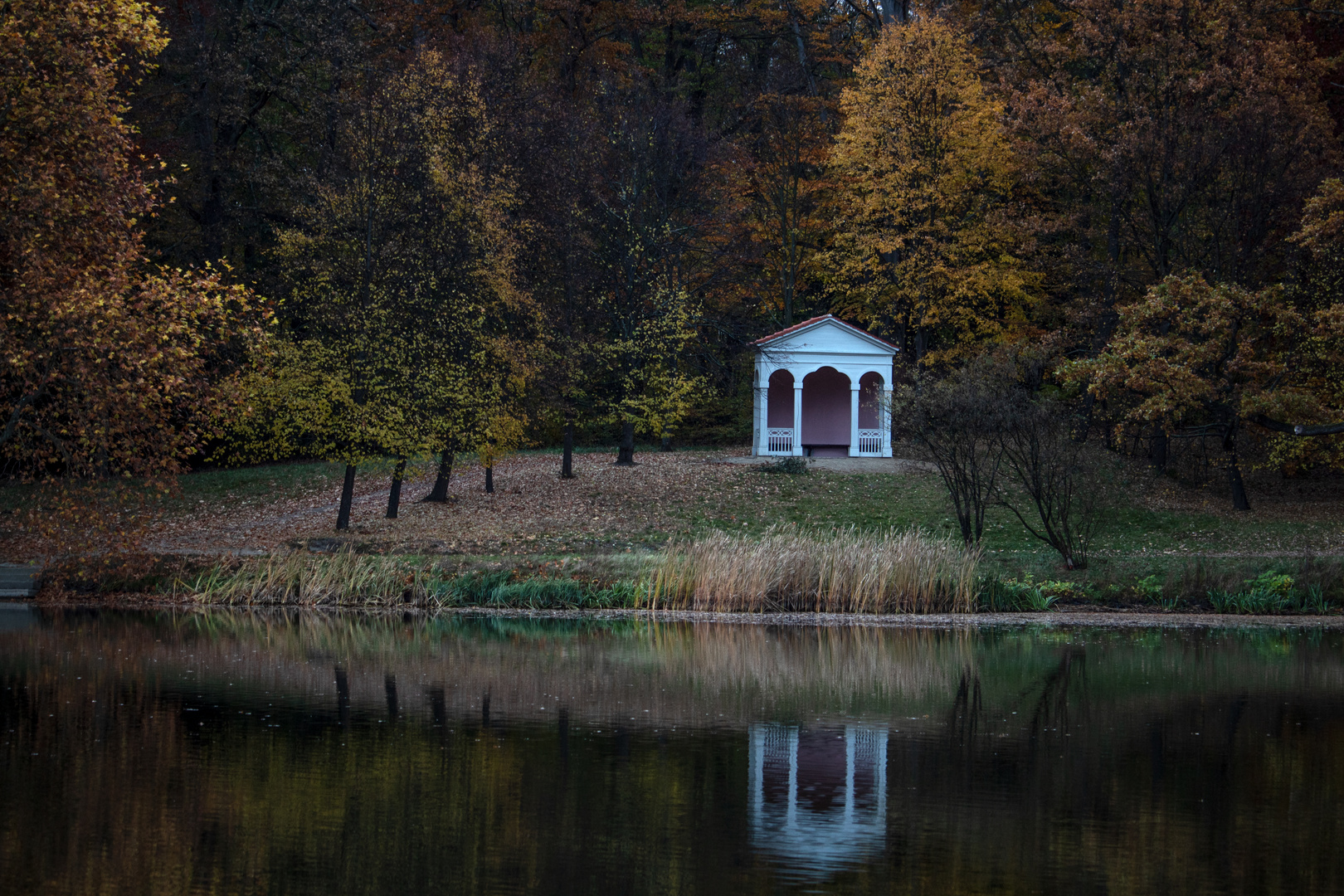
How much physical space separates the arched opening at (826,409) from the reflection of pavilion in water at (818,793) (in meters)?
30.0

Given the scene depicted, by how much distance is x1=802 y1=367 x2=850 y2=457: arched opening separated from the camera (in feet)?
137

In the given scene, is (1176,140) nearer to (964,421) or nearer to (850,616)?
(964,421)

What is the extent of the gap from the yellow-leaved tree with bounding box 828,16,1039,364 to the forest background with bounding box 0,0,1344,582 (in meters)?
0.13

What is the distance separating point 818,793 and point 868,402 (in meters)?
31.3

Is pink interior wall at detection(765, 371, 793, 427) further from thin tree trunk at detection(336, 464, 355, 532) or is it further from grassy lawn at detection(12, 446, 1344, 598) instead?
thin tree trunk at detection(336, 464, 355, 532)

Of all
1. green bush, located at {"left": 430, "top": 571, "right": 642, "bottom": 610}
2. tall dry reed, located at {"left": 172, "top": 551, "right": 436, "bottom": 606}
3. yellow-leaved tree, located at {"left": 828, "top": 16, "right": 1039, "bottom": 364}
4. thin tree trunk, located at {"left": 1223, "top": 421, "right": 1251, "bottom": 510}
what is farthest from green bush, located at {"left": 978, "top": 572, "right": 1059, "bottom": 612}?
yellow-leaved tree, located at {"left": 828, "top": 16, "right": 1039, "bottom": 364}

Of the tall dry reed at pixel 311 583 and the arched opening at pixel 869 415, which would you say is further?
the arched opening at pixel 869 415

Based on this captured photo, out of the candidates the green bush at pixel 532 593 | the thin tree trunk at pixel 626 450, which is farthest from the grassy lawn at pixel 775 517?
the green bush at pixel 532 593

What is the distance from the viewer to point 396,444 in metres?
26.3

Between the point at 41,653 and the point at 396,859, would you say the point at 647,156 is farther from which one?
the point at 396,859

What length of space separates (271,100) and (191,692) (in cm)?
3187

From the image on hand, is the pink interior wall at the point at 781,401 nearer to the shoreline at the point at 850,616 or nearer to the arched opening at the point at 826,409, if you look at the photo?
the arched opening at the point at 826,409

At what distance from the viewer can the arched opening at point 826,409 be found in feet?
137

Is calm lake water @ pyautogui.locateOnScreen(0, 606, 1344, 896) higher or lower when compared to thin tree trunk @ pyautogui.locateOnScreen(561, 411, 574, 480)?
lower
